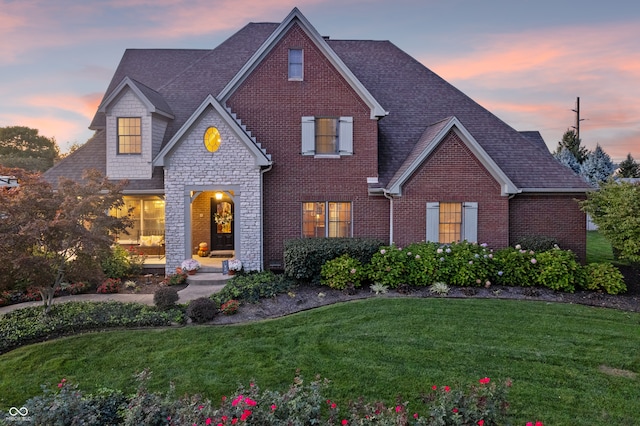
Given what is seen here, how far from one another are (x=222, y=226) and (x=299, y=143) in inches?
210

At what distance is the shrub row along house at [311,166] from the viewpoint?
45.2 ft

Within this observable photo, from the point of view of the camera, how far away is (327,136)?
583 inches

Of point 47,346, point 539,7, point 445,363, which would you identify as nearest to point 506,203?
point 539,7

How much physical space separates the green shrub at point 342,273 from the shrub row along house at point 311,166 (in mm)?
2728

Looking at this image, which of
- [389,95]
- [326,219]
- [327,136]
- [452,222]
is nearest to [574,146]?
[389,95]

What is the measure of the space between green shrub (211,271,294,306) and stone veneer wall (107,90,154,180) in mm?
5908

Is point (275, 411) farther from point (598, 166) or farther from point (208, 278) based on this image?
point (598, 166)

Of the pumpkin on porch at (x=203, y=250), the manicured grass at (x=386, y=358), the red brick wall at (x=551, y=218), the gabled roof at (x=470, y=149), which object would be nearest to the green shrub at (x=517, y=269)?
the manicured grass at (x=386, y=358)

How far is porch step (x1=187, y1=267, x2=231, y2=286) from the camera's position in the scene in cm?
1302

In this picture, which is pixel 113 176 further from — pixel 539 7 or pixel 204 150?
pixel 539 7

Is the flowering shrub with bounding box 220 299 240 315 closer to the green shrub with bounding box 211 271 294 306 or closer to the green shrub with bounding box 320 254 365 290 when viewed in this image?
the green shrub with bounding box 211 271 294 306

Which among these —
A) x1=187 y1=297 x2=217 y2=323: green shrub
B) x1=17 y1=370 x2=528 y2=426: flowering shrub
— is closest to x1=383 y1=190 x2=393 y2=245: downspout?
x1=187 y1=297 x2=217 y2=323: green shrub

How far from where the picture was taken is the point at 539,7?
14969 mm

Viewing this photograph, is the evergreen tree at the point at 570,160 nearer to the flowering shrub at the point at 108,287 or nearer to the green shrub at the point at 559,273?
the green shrub at the point at 559,273
